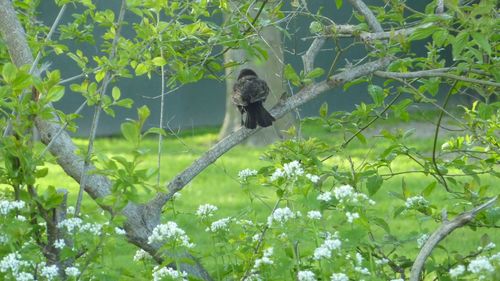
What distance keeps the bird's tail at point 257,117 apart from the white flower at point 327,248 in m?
1.62

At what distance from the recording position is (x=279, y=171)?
3012 millimetres

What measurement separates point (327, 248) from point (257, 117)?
223 centimetres

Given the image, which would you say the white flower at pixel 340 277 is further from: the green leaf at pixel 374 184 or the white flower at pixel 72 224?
the green leaf at pixel 374 184

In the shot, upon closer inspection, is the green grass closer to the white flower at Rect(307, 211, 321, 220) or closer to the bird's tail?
the bird's tail

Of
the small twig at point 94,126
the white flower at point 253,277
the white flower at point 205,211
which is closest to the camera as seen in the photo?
the small twig at point 94,126

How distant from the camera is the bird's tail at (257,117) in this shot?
4516mm

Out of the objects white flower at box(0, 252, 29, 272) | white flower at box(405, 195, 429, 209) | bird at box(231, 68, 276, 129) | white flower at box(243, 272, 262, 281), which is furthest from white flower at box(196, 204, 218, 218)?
bird at box(231, 68, 276, 129)

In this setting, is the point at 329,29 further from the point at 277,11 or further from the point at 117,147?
the point at 117,147

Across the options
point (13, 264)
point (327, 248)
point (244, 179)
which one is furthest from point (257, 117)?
point (13, 264)

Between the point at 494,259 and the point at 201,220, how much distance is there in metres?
1.28

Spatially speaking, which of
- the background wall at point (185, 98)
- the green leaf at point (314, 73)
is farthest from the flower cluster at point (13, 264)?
the background wall at point (185, 98)

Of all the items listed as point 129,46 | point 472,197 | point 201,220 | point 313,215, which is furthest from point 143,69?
point 472,197

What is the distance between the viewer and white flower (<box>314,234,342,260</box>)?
8.59 feet

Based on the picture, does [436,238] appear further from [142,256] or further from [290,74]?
[142,256]
